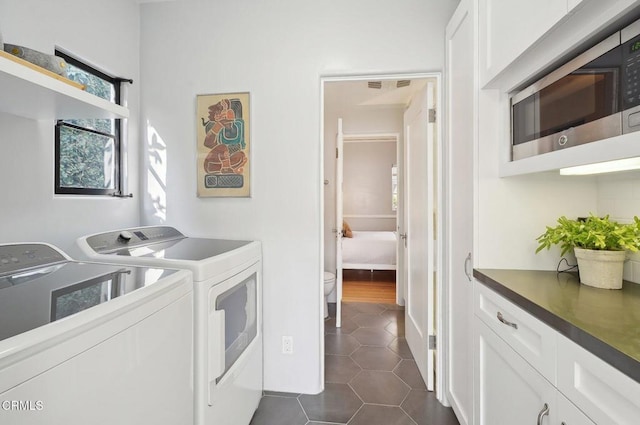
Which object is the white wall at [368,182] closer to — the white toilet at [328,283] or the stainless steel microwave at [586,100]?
the white toilet at [328,283]

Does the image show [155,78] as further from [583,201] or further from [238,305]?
[583,201]

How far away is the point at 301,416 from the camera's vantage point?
1.75 metres

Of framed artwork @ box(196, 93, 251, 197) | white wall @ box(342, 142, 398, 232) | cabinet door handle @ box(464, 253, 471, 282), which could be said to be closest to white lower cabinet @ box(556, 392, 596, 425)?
cabinet door handle @ box(464, 253, 471, 282)

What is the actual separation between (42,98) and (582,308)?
6.61 ft

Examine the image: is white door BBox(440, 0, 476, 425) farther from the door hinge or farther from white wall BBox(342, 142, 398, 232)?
white wall BBox(342, 142, 398, 232)

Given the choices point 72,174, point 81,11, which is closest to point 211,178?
point 72,174

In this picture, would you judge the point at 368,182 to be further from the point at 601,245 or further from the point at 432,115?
the point at 601,245

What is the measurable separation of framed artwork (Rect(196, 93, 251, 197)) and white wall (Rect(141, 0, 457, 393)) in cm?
6

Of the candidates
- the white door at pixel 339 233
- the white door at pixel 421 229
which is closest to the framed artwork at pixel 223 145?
the white door at pixel 421 229

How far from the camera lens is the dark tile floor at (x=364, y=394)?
1738 millimetres

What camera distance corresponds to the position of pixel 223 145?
200cm

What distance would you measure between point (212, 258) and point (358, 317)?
2272mm

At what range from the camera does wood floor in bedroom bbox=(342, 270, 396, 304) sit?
3805mm

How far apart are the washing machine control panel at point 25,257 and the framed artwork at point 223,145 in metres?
0.88
